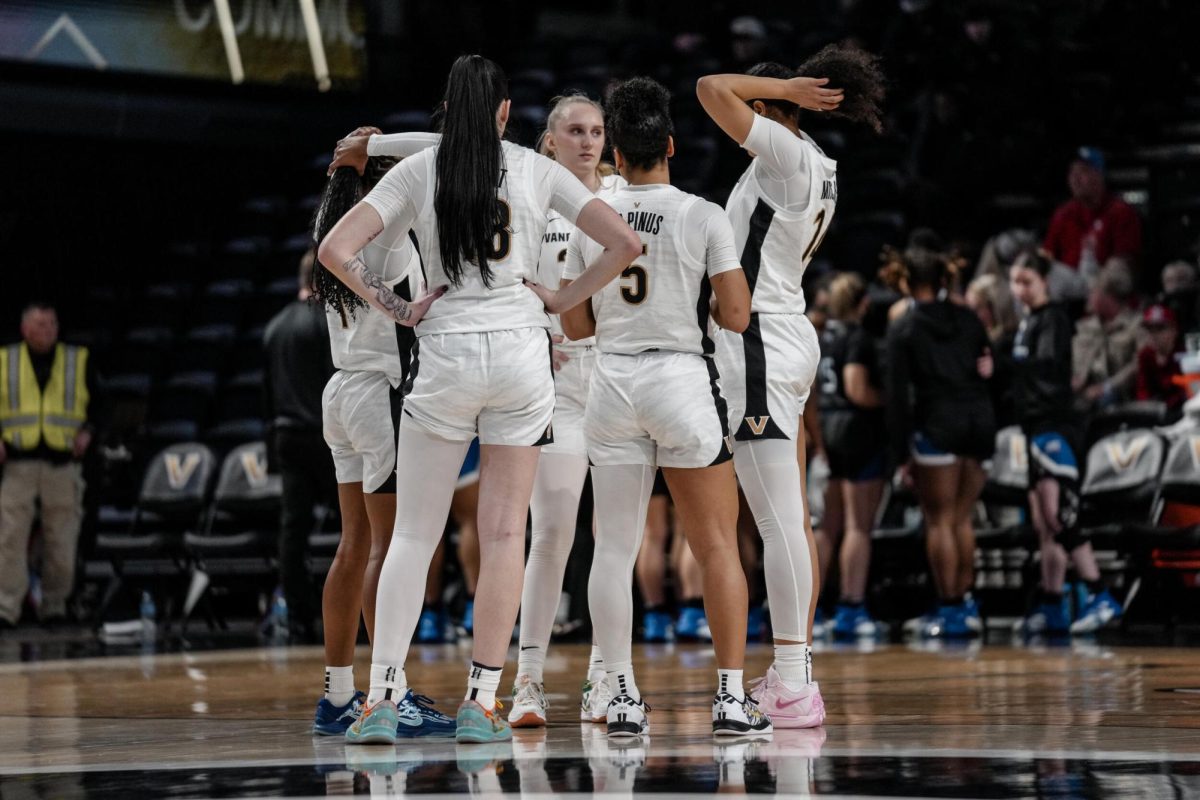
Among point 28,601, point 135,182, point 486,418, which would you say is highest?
point 135,182

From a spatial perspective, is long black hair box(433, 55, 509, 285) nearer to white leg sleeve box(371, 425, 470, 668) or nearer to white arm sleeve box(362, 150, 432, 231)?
white arm sleeve box(362, 150, 432, 231)

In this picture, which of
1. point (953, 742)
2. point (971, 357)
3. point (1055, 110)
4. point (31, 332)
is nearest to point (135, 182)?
point (31, 332)

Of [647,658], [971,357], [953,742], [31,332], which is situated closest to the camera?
[953,742]

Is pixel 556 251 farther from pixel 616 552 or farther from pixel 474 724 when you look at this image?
pixel 474 724

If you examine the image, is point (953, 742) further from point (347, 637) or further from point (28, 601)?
point (28, 601)

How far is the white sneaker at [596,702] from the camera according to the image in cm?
538

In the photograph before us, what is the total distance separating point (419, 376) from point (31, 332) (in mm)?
7745

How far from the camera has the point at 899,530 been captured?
394 inches

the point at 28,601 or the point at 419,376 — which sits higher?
the point at 419,376

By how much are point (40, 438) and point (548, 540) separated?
7.33m

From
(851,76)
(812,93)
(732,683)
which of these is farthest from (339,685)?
(851,76)

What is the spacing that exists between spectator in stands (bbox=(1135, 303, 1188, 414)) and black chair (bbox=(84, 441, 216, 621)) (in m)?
5.62

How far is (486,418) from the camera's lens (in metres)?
4.81

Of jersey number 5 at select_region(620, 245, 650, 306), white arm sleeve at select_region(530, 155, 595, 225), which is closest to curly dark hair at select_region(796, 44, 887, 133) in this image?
jersey number 5 at select_region(620, 245, 650, 306)
